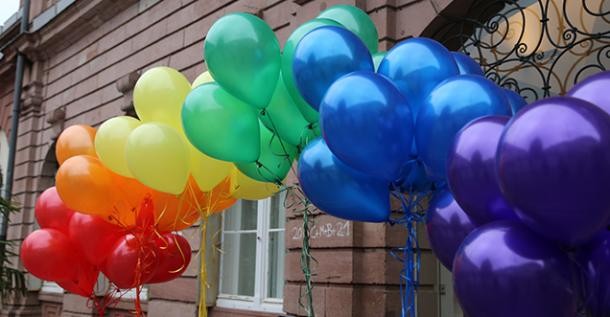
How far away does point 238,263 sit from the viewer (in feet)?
21.0

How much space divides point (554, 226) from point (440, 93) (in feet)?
2.70

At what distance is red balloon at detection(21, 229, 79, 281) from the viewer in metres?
4.34

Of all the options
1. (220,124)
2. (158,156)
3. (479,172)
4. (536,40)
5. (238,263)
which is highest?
(536,40)

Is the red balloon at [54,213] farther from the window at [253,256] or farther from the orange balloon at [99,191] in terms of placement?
the window at [253,256]

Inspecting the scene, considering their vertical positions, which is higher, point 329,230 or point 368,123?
point 368,123

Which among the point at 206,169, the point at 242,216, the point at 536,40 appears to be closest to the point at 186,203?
the point at 206,169

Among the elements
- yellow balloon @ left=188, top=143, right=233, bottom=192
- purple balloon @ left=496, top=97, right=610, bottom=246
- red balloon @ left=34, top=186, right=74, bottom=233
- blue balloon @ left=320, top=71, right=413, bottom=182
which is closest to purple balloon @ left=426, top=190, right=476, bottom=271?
blue balloon @ left=320, top=71, right=413, bottom=182

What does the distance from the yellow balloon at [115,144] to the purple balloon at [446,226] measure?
214cm

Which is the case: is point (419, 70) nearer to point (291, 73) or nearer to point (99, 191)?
point (291, 73)

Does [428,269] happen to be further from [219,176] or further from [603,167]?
[603,167]

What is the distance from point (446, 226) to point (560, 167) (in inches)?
29.8

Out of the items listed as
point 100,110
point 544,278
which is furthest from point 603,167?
point 100,110

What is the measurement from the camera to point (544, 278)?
178 cm

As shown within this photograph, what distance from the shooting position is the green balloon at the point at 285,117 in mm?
3291
